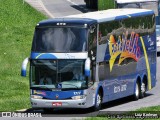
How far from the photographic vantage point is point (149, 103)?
29.3 metres

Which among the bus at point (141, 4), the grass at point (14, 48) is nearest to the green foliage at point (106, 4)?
the bus at point (141, 4)

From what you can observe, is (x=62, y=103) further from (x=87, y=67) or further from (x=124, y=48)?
(x=124, y=48)

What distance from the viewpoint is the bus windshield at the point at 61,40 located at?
25.6m

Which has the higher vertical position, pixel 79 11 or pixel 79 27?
pixel 79 27

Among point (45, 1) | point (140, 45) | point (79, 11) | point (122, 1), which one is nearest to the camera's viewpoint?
point (140, 45)

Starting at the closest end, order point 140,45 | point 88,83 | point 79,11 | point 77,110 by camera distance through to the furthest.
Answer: point 88,83, point 77,110, point 140,45, point 79,11

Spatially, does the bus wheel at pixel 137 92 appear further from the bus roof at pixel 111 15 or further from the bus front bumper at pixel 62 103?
the bus front bumper at pixel 62 103

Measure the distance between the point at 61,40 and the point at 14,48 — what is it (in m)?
19.5

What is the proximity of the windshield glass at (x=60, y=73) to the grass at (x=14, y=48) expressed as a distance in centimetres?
253

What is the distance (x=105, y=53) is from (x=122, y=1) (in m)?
20.0

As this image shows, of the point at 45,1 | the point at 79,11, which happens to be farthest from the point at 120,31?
the point at 45,1

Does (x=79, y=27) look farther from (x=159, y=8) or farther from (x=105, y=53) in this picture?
(x=159, y=8)

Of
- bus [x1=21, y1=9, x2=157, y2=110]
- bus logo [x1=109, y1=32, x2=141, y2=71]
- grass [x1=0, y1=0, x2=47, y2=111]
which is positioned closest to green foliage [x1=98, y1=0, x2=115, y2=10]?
grass [x1=0, y1=0, x2=47, y2=111]

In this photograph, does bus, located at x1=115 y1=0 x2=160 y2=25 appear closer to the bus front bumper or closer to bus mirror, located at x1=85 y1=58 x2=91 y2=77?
the bus front bumper
